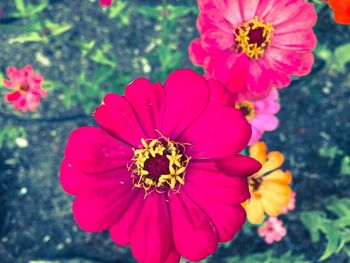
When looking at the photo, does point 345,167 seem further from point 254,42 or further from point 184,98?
point 184,98

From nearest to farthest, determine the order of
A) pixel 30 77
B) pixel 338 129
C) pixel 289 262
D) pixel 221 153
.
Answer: pixel 221 153
pixel 30 77
pixel 289 262
pixel 338 129

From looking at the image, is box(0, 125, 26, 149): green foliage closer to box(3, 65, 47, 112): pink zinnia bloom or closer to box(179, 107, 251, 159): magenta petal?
box(3, 65, 47, 112): pink zinnia bloom

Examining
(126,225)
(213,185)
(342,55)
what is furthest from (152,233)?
(342,55)

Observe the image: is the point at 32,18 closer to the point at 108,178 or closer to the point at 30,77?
the point at 30,77

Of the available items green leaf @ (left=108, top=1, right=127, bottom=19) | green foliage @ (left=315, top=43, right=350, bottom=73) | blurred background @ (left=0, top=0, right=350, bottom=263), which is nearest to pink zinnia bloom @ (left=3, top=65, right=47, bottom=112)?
blurred background @ (left=0, top=0, right=350, bottom=263)

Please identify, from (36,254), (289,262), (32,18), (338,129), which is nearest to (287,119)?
(338,129)

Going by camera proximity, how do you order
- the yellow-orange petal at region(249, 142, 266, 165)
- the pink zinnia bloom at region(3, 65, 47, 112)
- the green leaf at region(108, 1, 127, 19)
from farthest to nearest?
the green leaf at region(108, 1, 127, 19), the pink zinnia bloom at region(3, 65, 47, 112), the yellow-orange petal at region(249, 142, 266, 165)
